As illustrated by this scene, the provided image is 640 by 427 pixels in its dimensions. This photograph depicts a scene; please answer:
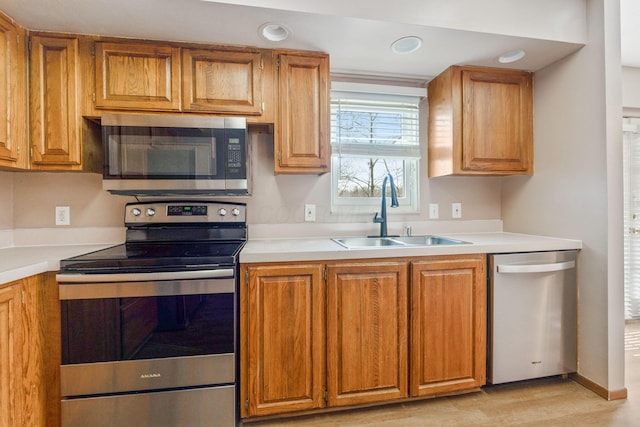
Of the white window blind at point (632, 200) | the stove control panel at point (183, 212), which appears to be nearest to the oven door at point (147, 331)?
the stove control panel at point (183, 212)

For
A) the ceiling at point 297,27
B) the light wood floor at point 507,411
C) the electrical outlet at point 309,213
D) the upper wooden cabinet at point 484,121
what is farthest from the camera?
the electrical outlet at point 309,213

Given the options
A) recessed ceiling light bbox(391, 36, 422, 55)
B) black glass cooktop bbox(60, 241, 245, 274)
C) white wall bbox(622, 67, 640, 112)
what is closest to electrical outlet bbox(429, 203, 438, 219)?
recessed ceiling light bbox(391, 36, 422, 55)

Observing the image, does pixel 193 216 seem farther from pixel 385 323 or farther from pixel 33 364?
pixel 385 323

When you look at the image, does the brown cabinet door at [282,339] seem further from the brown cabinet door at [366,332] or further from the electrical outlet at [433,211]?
the electrical outlet at [433,211]

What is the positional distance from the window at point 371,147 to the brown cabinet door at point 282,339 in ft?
2.82

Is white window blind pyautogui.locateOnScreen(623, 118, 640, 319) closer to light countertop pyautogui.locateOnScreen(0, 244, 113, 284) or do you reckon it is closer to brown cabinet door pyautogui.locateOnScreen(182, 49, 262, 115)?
brown cabinet door pyautogui.locateOnScreen(182, 49, 262, 115)

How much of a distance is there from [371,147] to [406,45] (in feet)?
2.31

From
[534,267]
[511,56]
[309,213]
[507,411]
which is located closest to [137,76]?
[309,213]

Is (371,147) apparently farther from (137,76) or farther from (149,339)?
(149,339)

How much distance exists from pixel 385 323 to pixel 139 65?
6.43 ft

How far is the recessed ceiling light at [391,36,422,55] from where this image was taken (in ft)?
5.74

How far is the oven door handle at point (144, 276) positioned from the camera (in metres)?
1.35

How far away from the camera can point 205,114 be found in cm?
178

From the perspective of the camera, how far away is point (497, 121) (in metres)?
2.13
